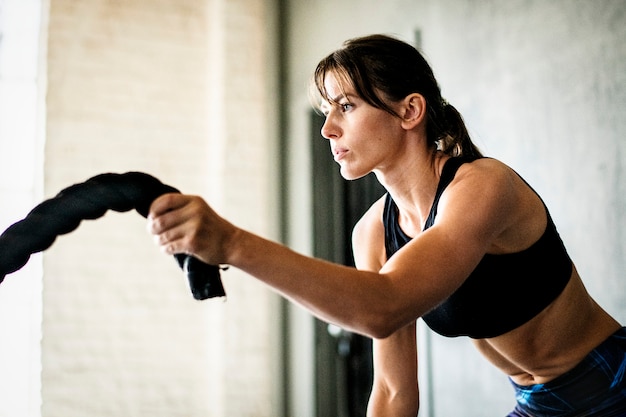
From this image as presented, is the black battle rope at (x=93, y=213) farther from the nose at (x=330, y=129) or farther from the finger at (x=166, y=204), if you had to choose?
the nose at (x=330, y=129)

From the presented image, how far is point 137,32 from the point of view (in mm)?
3385

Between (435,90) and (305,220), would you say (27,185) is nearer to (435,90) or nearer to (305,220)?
(305,220)

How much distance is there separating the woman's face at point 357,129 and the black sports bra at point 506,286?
4.9 inches

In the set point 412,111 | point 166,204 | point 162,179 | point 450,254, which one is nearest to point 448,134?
point 412,111

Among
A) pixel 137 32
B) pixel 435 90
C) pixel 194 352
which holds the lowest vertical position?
pixel 194 352

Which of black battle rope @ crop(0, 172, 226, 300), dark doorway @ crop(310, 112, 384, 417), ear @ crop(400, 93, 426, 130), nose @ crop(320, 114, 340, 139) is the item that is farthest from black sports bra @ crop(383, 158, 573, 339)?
dark doorway @ crop(310, 112, 384, 417)

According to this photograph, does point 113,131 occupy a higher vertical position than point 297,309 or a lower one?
higher

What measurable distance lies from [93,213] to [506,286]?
2.22 ft

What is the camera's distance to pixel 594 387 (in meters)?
1.16

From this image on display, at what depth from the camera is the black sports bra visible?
3.69 ft

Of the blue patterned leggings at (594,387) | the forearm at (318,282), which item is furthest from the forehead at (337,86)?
the blue patterned leggings at (594,387)

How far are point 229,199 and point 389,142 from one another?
7.30 ft

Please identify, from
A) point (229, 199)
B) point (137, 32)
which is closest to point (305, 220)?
point (229, 199)

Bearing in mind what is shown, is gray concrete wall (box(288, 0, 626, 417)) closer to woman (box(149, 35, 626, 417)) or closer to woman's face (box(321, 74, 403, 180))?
woman (box(149, 35, 626, 417))
